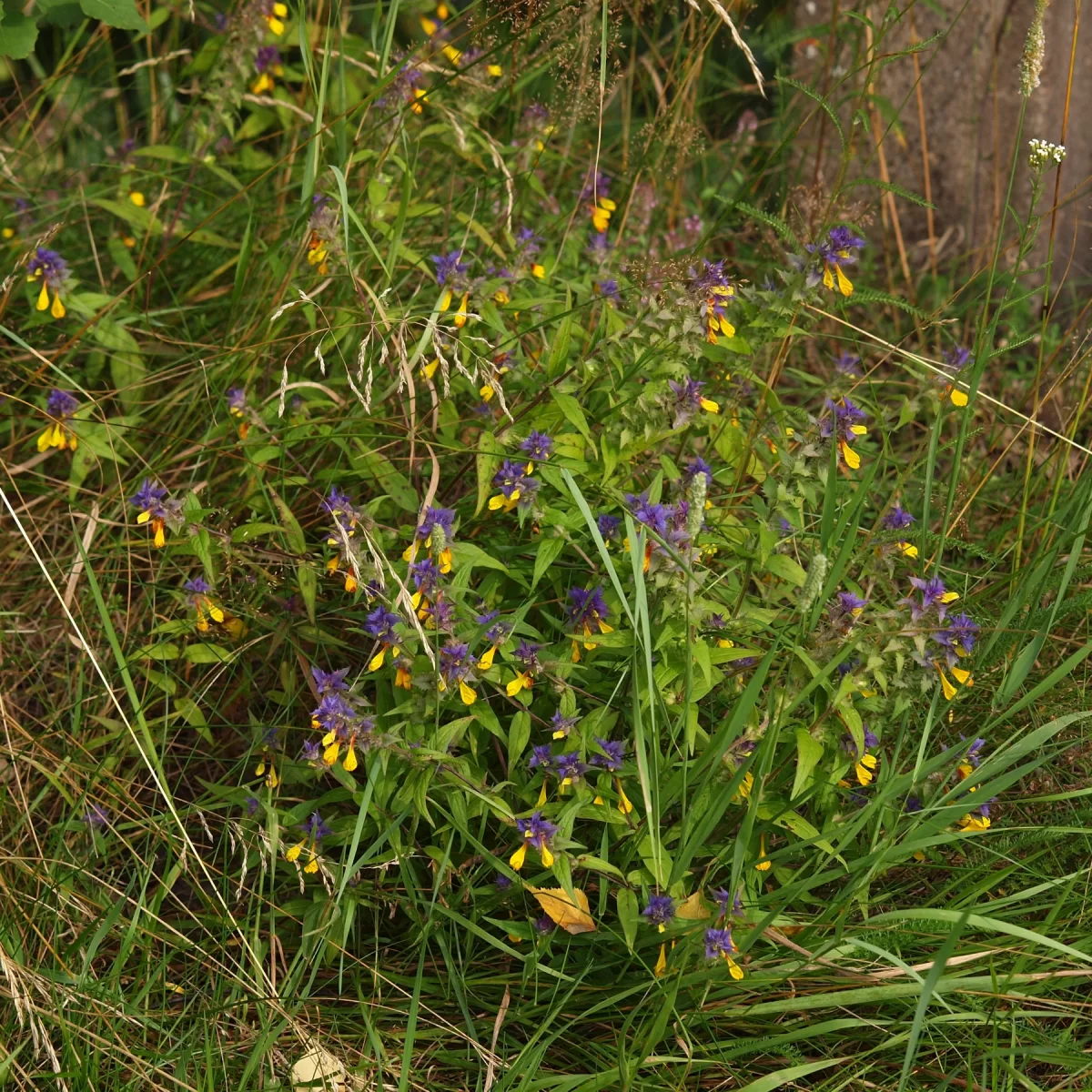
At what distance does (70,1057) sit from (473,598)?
→ 2.88ft

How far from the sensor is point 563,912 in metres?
1.86

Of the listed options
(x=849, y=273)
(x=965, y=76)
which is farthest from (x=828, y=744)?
(x=965, y=76)

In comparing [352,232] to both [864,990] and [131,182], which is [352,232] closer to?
[131,182]

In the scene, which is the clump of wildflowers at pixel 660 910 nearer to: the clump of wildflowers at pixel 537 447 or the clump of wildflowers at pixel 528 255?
the clump of wildflowers at pixel 537 447

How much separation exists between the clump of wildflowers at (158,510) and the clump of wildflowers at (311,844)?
0.50 metres

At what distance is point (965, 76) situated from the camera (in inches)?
144

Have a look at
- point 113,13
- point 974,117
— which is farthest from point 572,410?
point 974,117

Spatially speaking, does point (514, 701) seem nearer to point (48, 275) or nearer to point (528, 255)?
point (528, 255)

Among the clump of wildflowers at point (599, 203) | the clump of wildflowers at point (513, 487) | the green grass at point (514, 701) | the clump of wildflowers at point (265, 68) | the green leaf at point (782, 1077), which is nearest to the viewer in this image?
the green leaf at point (782, 1077)

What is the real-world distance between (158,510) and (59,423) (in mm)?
384

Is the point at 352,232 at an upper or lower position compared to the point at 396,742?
upper

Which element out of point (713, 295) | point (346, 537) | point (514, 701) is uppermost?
point (713, 295)

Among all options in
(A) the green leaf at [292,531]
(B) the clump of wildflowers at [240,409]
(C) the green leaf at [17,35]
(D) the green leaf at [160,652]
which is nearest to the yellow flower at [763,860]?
(A) the green leaf at [292,531]

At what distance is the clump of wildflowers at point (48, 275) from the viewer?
7.63 feet
